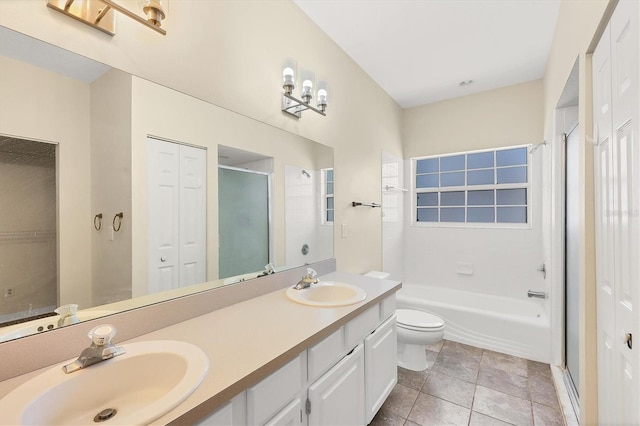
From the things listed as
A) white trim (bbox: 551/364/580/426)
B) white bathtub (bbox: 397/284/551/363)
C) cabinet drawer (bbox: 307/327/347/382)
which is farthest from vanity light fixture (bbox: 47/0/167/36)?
white bathtub (bbox: 397/284/551/363)

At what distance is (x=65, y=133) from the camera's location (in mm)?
950

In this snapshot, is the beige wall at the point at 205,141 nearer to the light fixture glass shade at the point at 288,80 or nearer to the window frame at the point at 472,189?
the light fixture glass shade at the point at 288,80

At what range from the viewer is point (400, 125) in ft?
12.1

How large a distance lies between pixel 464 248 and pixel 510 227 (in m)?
0.54

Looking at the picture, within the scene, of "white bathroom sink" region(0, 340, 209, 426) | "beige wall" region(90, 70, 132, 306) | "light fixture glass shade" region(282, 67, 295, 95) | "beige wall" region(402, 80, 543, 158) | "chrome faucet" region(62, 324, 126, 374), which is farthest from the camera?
"beige wall" region(402, 80, 543, 158)

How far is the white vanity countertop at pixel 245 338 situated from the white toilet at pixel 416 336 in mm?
860

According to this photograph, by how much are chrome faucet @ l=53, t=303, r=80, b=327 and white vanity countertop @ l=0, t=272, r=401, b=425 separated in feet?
0.48

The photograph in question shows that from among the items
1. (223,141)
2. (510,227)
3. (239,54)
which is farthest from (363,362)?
(510,227)

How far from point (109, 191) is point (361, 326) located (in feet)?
4.13

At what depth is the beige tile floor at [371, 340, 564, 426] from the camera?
1730 millimetres

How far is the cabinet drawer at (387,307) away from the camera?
1650 millimetres

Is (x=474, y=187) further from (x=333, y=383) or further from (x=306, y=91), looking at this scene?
(x=333, y=383)

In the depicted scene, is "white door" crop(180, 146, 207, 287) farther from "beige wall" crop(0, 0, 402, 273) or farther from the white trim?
the white trim

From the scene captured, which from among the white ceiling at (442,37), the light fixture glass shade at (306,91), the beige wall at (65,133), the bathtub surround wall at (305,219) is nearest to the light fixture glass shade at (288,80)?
the light fixture glass shade at (306,91)
